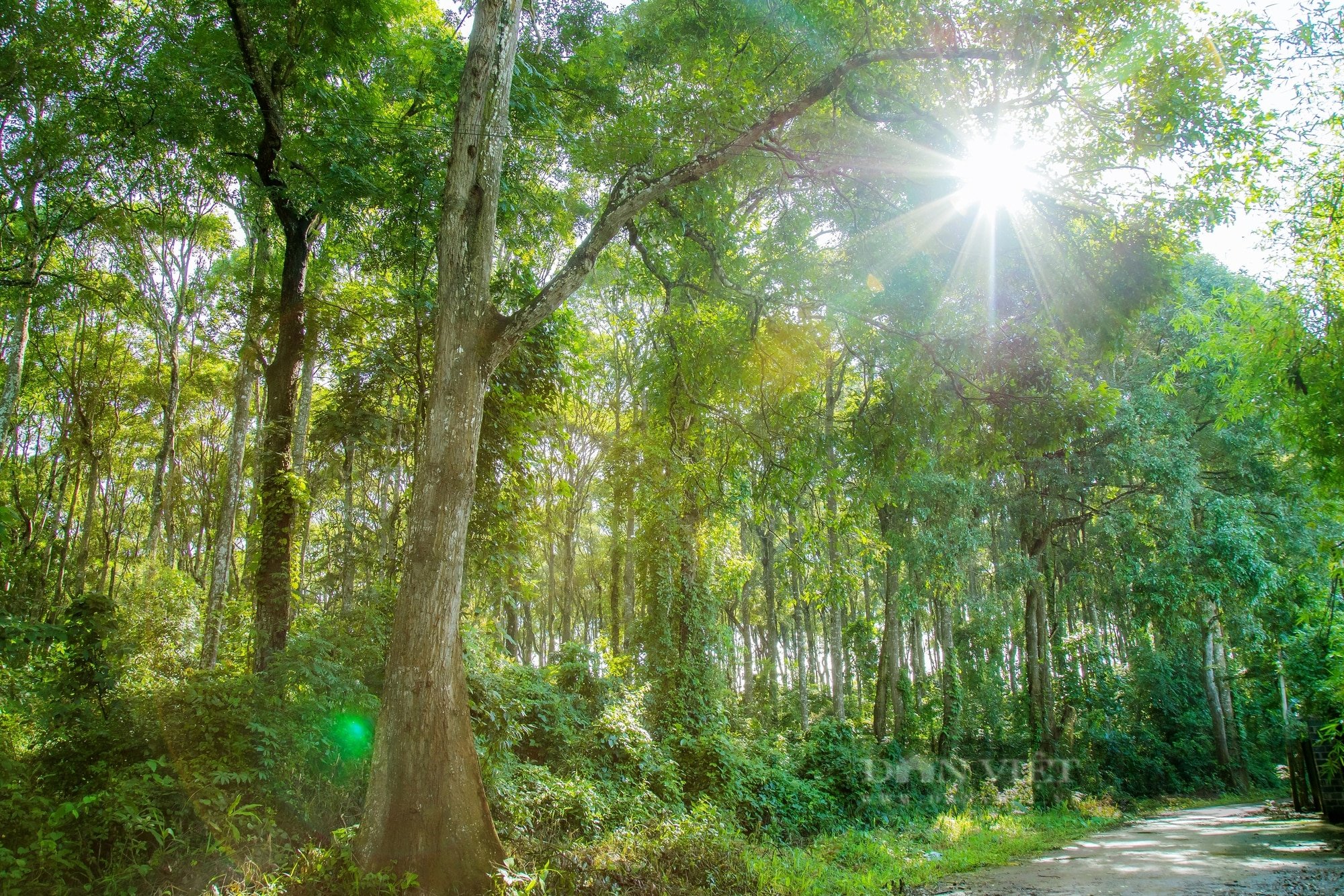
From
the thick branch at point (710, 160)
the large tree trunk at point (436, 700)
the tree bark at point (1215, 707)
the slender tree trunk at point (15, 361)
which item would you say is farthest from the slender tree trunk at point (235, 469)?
the tree bark at point (1215, 707)

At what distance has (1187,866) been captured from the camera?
788 cm

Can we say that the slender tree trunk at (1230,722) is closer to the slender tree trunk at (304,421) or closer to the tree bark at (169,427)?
the slender tree trunk at (304,421)

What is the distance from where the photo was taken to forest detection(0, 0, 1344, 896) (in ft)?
18.3

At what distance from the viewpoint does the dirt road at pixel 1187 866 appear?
6.68 m

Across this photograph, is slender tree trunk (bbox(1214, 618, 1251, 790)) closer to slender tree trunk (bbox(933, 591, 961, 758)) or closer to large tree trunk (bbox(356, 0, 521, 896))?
slender tree trunk (bbox(933, 591, 961, 758))

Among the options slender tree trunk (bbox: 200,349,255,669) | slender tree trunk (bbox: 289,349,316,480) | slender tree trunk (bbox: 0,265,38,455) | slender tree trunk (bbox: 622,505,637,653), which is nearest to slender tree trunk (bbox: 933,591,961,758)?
slender tree trunk (bbox: 622,505,637,653)

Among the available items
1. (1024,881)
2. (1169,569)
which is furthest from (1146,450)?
(1024,881)

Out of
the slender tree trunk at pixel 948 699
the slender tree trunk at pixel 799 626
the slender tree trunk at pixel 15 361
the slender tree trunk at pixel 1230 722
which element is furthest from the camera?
the slender tree trunk at pixel 1230 722

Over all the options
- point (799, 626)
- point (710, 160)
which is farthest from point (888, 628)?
point (710, 160)

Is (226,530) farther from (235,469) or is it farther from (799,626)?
(799,626)

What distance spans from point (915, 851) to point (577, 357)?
844 cm

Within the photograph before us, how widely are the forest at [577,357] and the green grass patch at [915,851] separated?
0.47 feet

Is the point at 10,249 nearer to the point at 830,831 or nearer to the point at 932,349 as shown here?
the point at 932,349

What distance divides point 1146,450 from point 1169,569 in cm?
333
